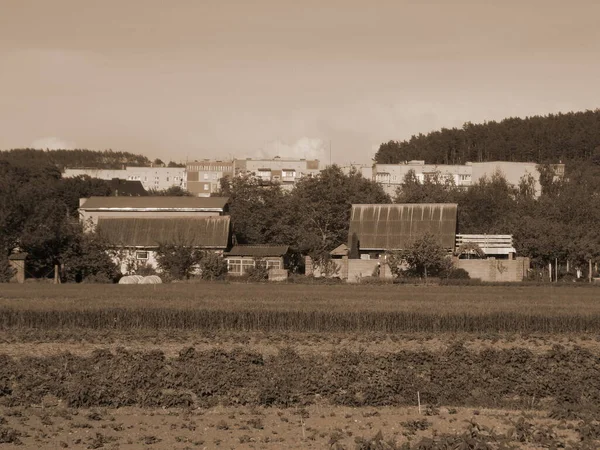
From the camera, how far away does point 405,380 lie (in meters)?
22.5

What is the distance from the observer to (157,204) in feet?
289

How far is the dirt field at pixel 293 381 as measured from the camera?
60.5ft

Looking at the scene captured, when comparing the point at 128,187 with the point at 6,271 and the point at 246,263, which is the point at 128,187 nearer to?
the point at 246,263

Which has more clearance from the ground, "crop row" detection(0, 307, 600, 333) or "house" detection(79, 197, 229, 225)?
"house" detection(79, 197, 229, 225)

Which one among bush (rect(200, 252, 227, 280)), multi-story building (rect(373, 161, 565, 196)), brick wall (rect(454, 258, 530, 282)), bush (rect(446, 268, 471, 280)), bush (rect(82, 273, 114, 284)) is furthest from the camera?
multi-story building (rect(373, 161, 565, 196))

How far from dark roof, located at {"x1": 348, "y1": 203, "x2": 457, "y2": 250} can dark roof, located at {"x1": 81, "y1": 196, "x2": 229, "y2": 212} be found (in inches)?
532

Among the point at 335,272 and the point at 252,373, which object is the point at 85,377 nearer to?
the point at 252,373

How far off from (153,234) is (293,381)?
57212 mm

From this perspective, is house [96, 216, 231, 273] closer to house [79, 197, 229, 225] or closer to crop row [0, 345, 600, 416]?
house [79, 197, 229, 225]

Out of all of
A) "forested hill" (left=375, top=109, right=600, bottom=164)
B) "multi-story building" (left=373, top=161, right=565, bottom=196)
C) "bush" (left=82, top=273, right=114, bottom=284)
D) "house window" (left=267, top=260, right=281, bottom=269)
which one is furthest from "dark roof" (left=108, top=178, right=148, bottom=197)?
"bush" (left=82, top=273, right=114, bottom=284)

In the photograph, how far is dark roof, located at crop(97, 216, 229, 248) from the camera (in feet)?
254

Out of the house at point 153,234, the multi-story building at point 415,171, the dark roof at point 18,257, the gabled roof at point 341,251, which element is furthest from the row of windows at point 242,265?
the multi-story building at point 415,171

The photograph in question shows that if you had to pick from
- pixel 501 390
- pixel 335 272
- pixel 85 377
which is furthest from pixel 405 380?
pixel 335 272

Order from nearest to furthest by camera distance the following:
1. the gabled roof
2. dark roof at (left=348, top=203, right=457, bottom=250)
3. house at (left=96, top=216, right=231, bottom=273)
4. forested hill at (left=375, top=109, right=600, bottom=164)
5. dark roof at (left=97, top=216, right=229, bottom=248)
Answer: house at (left=96, top=216, right=231, bottom=273) → the gabled roof → dark roof at (left=97, top=216, right=229, bottom=248) → dark roof at (left=348, top=203, right=457, bottom=250) → forested hill at (left=375, top=109, right=600, bottom=164)
